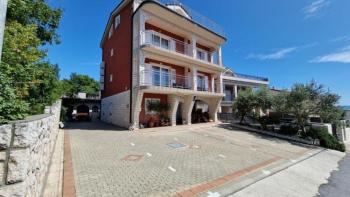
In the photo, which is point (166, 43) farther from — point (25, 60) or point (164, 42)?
point (25, 60)

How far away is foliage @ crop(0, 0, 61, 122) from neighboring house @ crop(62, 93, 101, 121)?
14.1m

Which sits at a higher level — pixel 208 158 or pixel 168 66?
pixel 168 66

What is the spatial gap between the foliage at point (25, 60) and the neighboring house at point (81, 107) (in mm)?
14095

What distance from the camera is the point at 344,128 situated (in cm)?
1862

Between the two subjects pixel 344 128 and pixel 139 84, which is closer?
pixel 139 84

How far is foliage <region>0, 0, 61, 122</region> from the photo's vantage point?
3.05m

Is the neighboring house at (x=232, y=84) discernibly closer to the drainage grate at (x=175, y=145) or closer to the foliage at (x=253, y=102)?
the foliage at (x=253, y=102)

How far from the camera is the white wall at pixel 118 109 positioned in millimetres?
14602

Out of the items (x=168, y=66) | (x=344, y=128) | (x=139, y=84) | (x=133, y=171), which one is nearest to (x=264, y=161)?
(x=133, y=171)

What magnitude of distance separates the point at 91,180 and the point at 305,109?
16.4 metres

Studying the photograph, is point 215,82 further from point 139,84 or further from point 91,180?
point 91,180

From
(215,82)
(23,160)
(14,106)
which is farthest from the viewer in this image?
(215,82)

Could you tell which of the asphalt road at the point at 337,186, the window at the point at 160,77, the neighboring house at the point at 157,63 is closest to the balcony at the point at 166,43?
the neighboring house at the point at 157,63

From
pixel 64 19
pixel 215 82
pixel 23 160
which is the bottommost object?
pixel 23 160
